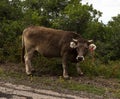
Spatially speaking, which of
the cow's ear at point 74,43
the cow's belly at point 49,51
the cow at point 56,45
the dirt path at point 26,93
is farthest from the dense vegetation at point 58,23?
the dirt path at point 26,93

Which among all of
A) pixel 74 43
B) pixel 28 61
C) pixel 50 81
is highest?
pixel 74 43

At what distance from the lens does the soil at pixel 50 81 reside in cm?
952

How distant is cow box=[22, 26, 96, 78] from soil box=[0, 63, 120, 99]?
413 mm

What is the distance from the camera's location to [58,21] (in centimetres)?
1474

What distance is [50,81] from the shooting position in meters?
10.7

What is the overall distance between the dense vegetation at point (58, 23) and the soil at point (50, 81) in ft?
4.47

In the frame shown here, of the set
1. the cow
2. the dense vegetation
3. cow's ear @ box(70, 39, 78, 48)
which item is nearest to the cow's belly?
the cow

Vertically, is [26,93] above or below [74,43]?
below

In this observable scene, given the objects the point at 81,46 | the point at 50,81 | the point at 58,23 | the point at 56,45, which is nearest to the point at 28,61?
the point at 56,45

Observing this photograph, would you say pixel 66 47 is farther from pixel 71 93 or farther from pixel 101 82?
pixel 71 93

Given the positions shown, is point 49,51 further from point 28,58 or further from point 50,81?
point 50,81

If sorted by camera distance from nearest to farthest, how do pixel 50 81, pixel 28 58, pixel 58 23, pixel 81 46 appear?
pixel 50 81, pixel 81 46, pixel 28 58, pixel 58 23

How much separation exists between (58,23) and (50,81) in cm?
442

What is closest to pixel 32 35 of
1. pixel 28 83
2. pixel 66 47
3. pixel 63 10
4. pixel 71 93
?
pixel 66 47
